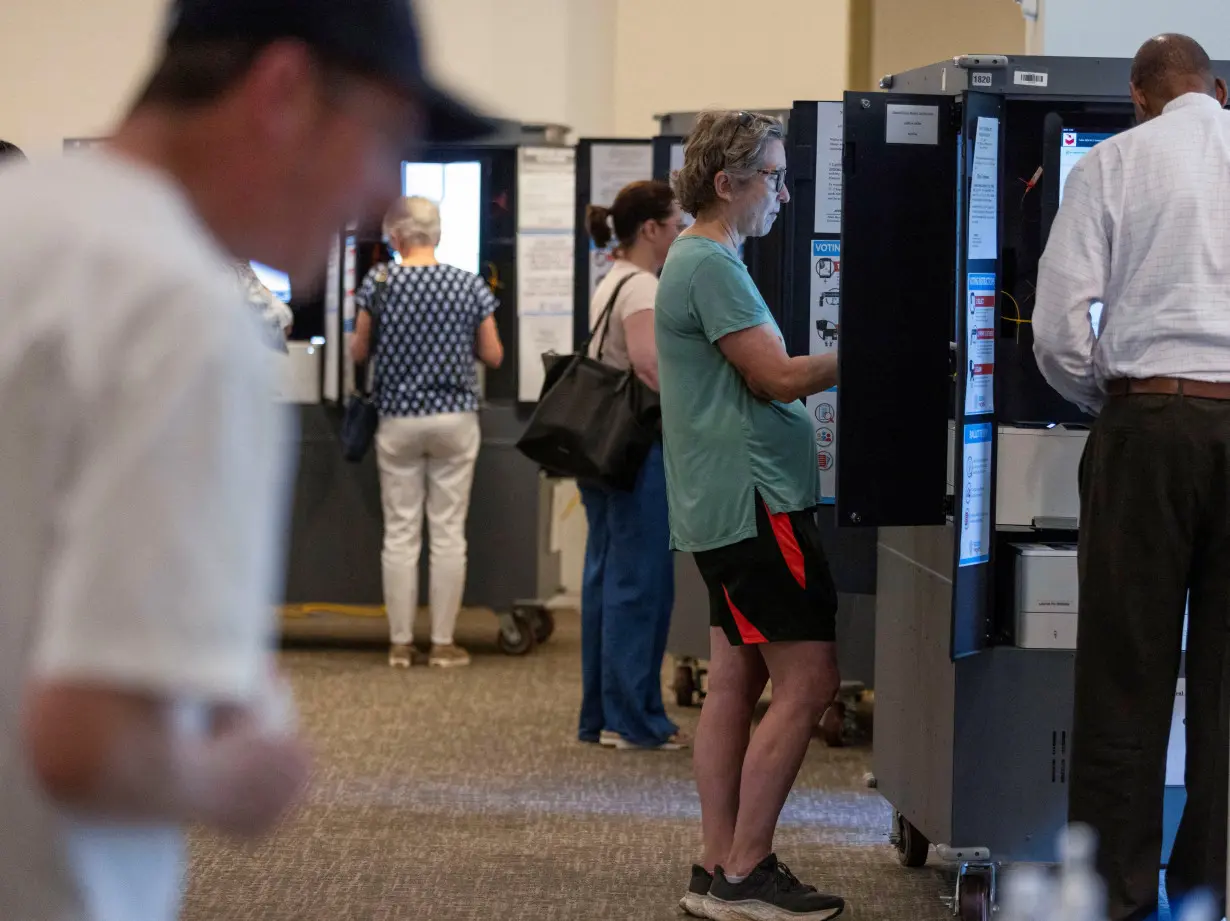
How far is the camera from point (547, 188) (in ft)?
21.0

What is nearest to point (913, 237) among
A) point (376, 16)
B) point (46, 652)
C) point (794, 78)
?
point (376, 16)

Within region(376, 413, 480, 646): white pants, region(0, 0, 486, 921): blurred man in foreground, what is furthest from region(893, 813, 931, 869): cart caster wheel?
region(0, 0, 486, 921): blurred man in foreground

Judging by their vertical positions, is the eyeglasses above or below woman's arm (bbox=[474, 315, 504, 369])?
above

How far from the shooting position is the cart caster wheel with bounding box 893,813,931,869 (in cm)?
368

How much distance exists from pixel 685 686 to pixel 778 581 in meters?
2.55

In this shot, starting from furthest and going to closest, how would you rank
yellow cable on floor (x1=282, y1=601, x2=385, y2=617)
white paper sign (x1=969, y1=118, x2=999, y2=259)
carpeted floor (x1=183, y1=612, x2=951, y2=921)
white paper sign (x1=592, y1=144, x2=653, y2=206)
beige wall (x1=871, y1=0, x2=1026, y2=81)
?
beige wall (x1=871, y1=0, x2=1026, y2=81) < yellow cable on floor (x1=282, y1=601, x2=385, y2=617) < white paper sign (x1=592, y1=144, x2=653, y2=206) < carpeted floor (x1=183, y1=612, x2=951, y2=921) < white paper sign (x1=969, y1=118, x2=999, y2=259)

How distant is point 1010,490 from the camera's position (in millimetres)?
3197

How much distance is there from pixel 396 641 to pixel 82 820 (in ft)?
18.2

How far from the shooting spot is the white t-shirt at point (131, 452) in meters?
0.66

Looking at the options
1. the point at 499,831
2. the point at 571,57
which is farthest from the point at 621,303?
the point at 571,57

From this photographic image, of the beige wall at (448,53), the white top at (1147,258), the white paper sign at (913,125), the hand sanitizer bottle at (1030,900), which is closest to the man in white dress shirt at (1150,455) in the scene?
the white top at (1147,258)

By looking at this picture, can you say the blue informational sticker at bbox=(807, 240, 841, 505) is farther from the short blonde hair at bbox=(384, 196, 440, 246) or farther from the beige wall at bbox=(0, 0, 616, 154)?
the beige wall at bbox=(0, 0, 616, 154)

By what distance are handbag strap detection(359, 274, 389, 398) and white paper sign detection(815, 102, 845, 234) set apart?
7.67 ft

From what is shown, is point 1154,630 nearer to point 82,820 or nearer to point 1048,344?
point 1048,344
